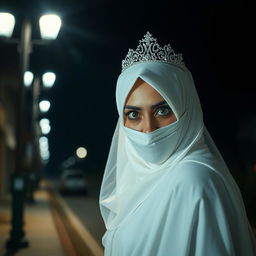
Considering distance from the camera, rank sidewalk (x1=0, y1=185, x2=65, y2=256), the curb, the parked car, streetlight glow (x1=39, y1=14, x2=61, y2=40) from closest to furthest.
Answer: the curb, sidewalk (x1=0, y1=185, x2=65, y2=256), streetlight glow (x1=39, y1=14, x2=61, y2=40), the parked car

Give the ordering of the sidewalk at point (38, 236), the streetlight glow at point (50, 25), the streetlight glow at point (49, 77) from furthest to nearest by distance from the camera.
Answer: the streetlight glow at point (49, 77)
the streetlight glow at point (50, 25)
the sidewalk at point (38, 236)

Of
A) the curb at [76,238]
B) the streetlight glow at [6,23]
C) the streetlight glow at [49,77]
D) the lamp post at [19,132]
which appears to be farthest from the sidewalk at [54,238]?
the streetlight glow at [6,23]

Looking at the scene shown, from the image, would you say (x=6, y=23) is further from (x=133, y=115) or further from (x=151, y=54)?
(x=133, y=115)

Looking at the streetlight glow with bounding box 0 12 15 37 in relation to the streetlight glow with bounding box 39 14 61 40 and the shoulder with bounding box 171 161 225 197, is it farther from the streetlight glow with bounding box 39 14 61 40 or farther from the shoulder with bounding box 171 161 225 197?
the shoulder with bounding box 171 161 225 197

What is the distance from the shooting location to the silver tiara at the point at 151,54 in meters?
2.06

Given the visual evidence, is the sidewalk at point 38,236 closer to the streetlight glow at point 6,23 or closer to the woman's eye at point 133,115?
the streetlight glow at point 6,23

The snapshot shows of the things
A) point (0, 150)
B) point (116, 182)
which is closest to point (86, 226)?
point (116, 182)

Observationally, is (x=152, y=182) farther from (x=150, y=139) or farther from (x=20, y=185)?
(x=20, y=185)

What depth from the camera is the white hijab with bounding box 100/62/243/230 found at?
184 centimetres

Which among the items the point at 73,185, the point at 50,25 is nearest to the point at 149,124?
the point at 50,25

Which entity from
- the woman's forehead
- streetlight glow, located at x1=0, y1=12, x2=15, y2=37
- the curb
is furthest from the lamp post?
the woman's forehead

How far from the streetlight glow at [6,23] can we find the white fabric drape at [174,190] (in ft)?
26.5

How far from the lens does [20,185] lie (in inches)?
388

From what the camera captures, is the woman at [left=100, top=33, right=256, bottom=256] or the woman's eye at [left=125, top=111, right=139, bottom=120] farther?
the woman's eye at [left=125, top=111, right=139, bottom=120]
